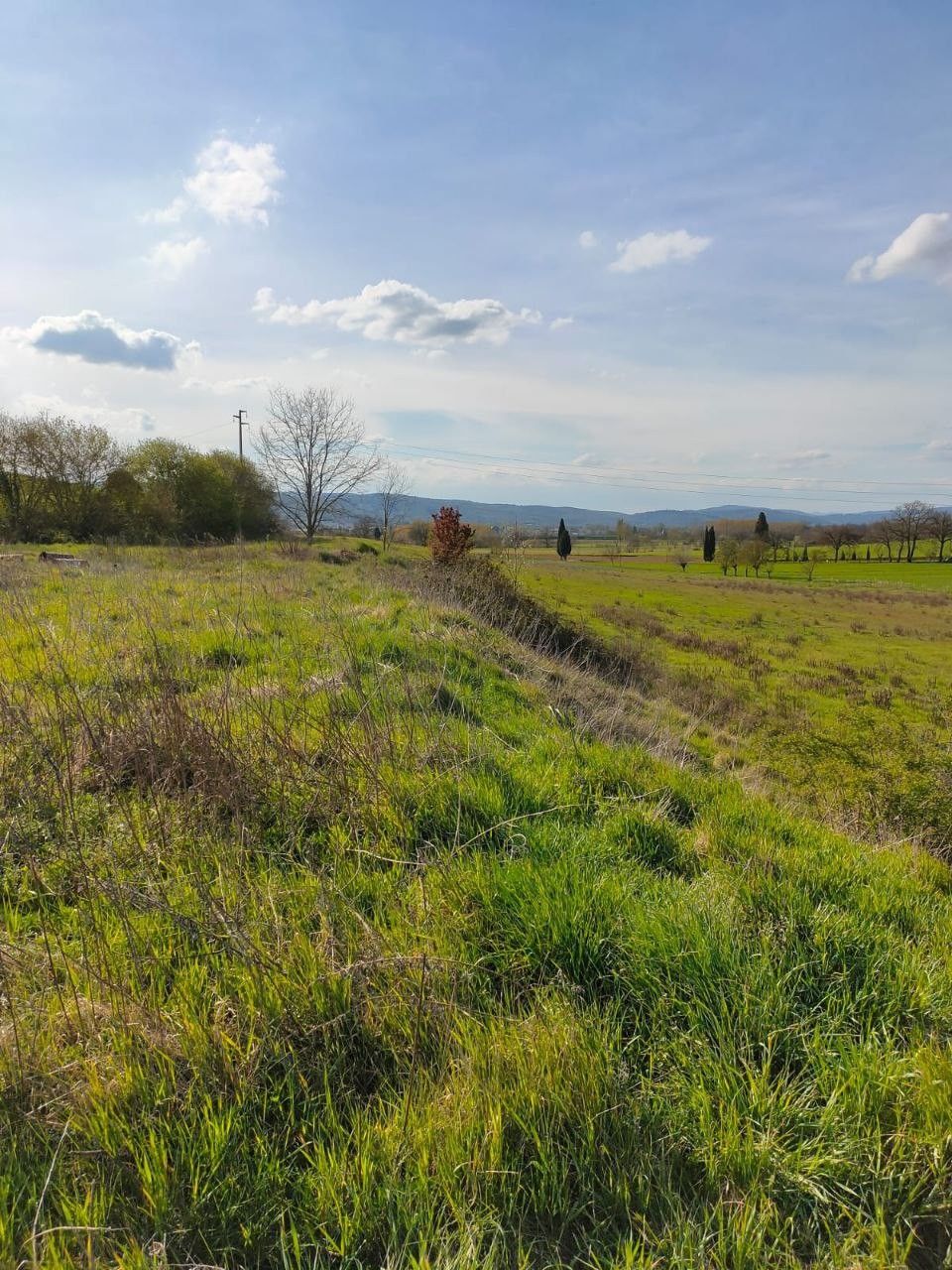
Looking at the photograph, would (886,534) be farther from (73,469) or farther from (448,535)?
(73,469)

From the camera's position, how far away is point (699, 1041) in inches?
78.0

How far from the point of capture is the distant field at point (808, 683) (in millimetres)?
9562

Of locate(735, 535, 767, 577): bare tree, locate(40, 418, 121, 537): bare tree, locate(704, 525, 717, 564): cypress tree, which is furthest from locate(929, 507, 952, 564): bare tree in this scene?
locate(40, 418, 121, 537): bare tree

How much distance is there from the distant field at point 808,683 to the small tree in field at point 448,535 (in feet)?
11.5

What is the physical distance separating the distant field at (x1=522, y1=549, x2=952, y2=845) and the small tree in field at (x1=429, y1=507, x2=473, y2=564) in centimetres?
350

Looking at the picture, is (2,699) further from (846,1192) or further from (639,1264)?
(846,1192)

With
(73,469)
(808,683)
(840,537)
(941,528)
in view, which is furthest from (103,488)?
(941,528)

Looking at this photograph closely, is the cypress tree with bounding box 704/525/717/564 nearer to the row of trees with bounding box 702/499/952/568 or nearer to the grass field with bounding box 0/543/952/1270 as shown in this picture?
the row of trees with bounding box 702/499/952/568

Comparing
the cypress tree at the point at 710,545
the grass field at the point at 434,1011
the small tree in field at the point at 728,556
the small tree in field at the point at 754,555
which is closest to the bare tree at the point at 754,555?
the small tree in field at the point at 754,555

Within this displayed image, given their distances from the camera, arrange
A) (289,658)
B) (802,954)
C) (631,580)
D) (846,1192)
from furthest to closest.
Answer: (631,580) → (289,658) → (802,954) → (846,1192)

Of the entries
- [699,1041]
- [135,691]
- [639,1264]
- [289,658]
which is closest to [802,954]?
[699,1041]

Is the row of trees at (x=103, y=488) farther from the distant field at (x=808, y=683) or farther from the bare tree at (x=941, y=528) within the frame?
the bare tree at (x=941, y=528)

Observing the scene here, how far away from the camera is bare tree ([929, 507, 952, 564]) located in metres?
103

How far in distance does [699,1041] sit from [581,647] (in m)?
18.6
